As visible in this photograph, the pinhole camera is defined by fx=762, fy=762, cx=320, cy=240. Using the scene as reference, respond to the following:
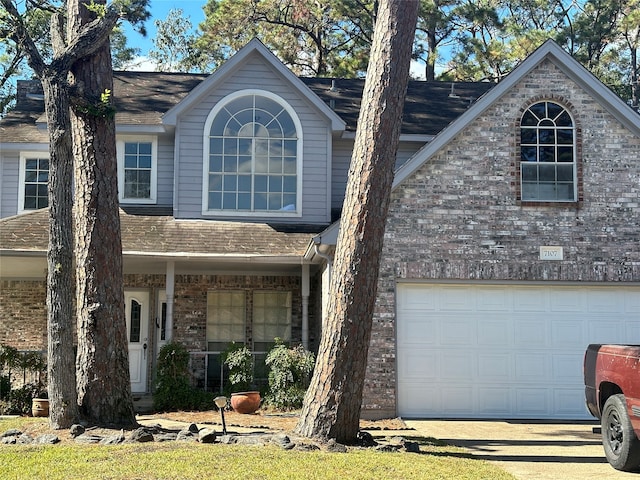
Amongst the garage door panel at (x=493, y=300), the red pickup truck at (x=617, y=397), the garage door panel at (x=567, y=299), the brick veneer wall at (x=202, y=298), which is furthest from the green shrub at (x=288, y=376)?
the red pickup truck at (x=617, y=397)

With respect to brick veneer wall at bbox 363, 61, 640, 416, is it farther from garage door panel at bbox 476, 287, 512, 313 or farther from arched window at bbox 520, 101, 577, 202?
garage door panel at bbox 476, 287, 512, 313

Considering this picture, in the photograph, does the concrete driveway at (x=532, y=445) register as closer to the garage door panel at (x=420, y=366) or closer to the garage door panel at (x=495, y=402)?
the garage door panel at (x=495, y=402)

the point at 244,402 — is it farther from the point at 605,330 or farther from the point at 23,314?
the point at 23,314

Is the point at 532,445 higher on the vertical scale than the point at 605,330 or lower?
lower

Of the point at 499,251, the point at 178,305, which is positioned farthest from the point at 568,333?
the point at 178,305

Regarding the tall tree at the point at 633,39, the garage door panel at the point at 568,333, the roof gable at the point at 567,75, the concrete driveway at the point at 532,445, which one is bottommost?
the concrete driveway at the point at 532,445

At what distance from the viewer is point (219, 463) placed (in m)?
7.71

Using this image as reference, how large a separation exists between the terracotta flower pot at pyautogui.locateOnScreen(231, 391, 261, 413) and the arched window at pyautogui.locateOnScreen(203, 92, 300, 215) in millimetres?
4436

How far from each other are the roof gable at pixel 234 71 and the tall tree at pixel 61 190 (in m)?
5.28

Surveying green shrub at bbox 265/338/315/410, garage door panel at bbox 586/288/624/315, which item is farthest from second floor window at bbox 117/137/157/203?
garage door panel at bbox 586/288/624/315

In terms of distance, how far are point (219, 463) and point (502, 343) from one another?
6812mm

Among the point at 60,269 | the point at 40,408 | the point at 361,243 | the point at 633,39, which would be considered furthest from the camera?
the point at 633,39

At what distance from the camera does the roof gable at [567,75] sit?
42.5 ft

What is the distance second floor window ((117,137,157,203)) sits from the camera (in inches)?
651
